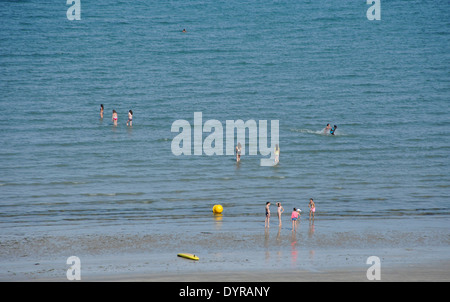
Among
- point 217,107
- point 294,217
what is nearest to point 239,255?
point 294,217

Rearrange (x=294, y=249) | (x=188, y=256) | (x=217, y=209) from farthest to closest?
1. (x=217, y=209)
2. (x=294, y=249)
3. (x=188, y=256)

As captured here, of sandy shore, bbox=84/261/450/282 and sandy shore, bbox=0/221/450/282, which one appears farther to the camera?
sandy shore, bbox=0/221/450/282

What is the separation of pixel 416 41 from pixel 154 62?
103 feet

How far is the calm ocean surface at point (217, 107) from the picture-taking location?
3216 centimetres

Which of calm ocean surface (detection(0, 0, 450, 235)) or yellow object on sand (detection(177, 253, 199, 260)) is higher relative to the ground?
calm ocean surface (detection(0, 0, 450, 235))

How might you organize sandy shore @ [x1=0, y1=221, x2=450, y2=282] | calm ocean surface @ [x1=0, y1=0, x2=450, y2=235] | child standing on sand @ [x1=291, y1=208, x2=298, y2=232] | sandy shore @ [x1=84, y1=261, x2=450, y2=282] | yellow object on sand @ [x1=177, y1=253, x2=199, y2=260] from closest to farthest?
sandy shore @ [x1=84, y1=261, x2=450, y2=282]
sandy shore @ [x1=0, y1=221, x2=450, y2=282]
yellow object on sand @ [x1=177, y1=253, x2=199, y2=260]
child standing on sand @ [x1=291, y1=208, x2=298, y2=232]
calm ocean surface @ [x1=0, y1=0, x2=450, y2=235]

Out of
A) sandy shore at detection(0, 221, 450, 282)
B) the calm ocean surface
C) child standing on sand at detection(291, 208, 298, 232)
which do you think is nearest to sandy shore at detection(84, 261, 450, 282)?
sandy shore at detection(0, 221, 450, 282)

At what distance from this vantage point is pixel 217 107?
53.5 m

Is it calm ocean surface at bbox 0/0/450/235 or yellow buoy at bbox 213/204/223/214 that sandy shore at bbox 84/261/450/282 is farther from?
yellow buoy at bbox 213/204/223/214

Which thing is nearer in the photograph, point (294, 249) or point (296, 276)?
point (296, 276)

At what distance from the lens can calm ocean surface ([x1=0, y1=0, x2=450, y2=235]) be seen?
105ft

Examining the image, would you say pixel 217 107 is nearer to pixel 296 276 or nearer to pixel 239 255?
pixel 239 255
